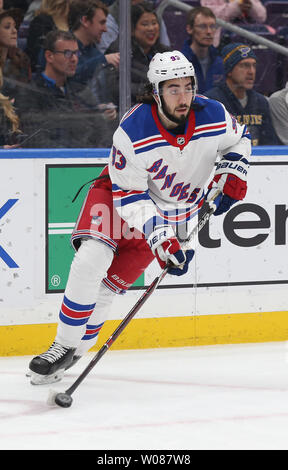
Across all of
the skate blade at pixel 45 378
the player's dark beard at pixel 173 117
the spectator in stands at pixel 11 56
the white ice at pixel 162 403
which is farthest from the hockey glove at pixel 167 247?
the spectator in stands at pixel 11 56

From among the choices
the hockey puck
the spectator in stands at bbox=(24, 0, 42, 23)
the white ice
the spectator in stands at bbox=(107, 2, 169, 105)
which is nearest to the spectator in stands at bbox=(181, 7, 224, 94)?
the spectator in stands at bbox=(107, 2, 169, 105)

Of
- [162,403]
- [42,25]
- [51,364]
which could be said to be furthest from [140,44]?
[162,403]

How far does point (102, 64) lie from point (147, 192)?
1.03 metres

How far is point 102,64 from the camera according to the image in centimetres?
394

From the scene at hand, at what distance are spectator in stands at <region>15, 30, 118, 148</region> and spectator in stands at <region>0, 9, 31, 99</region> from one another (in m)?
0.05

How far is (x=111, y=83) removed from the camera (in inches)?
155

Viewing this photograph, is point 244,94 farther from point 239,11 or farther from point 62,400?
point 62,400

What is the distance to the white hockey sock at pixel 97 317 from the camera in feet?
10.7

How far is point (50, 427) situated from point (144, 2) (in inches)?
81.5

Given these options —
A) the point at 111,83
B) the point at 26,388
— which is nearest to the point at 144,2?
the point at 111,83

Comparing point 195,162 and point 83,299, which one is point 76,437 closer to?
point 83,299

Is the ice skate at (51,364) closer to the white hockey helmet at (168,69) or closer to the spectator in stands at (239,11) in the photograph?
the white hockey helmet at (168,69)

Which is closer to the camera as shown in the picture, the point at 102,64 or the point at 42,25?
the point at 42,25

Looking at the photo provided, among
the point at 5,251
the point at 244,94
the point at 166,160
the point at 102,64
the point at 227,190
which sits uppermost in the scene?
the point at 102,64
